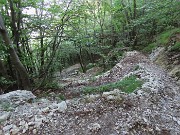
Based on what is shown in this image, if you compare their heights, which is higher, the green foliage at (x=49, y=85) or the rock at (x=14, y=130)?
the rock at (x=14, y=130)

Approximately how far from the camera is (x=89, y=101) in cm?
482

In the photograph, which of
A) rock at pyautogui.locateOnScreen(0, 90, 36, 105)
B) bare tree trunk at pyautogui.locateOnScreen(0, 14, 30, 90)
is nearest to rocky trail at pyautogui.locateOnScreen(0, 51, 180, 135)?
rock at pyautogui.locateOnScreen(0, 90, 36, 105)

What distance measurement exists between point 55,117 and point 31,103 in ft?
4.52

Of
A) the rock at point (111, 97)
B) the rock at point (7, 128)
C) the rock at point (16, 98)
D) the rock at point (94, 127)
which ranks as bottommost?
the rock at point (16, 98)

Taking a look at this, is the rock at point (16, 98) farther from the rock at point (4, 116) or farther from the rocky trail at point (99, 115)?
the rock at point (4, 116)

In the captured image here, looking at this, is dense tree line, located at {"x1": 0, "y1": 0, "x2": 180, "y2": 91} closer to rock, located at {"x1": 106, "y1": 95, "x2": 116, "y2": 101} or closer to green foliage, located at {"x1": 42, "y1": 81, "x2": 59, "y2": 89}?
green foliage, located at {"x1": 42, "y1": 81, "x2": 59, "y2": 89}

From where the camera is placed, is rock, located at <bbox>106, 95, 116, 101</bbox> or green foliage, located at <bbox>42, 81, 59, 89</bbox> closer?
rock, located at <bbox>106, 95, 116, 101</bbox>

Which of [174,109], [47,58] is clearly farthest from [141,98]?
[47,58]

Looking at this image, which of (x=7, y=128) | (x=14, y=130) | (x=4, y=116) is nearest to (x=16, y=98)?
(x=4, y=116)

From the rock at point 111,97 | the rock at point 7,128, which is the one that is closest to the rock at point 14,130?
the rock at point 7,128

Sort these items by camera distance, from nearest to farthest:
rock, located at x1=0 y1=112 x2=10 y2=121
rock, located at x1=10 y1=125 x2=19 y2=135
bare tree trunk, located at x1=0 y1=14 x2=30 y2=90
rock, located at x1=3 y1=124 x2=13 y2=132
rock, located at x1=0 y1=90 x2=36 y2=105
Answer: rock, located at x1=10 y1=125 x2=19 y2=135 < rock, located at x1=3 y1=124 x2=13 y2=132 < rock, located at x1=0 y1=112 x2=10 y2=121 < rock, located at x1=0 y1=90 x2=36 y2=105 < bare tree trunk, located at x1=0 y1=14 x2=30 y2=90

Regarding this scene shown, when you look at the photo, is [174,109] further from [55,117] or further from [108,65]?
[108,65]

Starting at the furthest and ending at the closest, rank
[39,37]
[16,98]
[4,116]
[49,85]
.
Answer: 1. [49,85]
2. [39,37]
3. [16,98]
4. [4,116]

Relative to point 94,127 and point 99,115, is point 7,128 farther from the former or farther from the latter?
point 99,115
